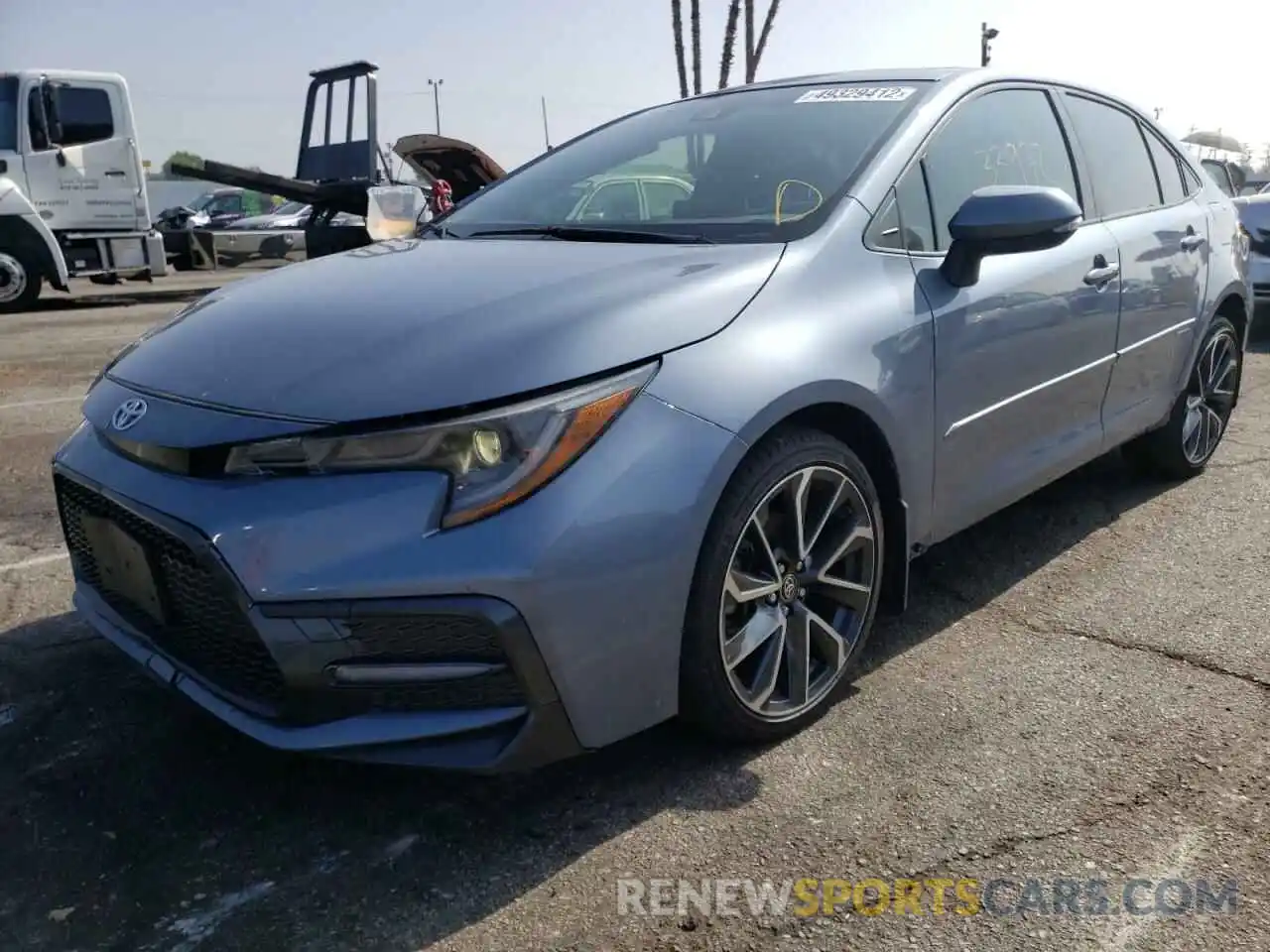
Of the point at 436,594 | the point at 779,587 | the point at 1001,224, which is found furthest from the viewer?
the point at 1001,224

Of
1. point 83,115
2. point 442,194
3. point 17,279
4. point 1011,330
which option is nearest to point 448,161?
→ point 442,194

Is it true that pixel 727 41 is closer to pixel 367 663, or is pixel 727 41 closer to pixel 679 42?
pixel 679 42

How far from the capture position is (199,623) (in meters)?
2.16

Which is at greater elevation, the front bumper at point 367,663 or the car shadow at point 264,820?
the front bumper at point 367,663

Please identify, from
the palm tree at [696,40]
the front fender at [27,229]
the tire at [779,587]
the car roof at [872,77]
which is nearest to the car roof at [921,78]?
the car roof at [872,77]

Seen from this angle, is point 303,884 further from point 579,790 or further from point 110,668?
point 110,668

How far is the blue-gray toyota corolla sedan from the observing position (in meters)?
1.98

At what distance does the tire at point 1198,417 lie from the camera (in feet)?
14.2

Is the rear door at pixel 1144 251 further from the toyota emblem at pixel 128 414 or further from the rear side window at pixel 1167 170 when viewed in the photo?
the toyota emblem at pixel 128 414

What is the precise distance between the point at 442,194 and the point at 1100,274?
40.7ft

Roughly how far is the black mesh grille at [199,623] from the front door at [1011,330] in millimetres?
1736

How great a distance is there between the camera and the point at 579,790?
2365 mm

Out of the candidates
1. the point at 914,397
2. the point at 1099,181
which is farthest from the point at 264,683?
the point at 1099,181

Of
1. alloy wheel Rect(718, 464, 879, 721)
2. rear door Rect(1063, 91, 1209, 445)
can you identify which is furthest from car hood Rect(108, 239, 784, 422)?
rear door Rect(1063, 91, 1209, 445)
